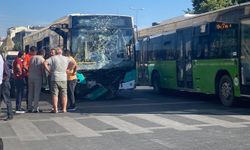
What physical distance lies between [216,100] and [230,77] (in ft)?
9.92

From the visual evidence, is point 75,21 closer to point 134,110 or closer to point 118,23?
point 118,23

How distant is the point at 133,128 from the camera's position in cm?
1083

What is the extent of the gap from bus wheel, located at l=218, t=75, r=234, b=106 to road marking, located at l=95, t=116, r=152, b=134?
4.26m

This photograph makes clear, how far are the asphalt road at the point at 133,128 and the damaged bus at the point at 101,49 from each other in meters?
2.33

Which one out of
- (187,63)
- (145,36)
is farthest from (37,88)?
(145,36)

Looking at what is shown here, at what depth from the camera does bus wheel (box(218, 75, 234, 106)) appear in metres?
15.1

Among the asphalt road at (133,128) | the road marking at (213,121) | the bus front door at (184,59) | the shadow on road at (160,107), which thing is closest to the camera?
the asphalt road at (133,128)

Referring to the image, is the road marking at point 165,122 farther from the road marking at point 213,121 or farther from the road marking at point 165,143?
the road marking at point 165,143

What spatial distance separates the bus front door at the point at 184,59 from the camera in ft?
58.9

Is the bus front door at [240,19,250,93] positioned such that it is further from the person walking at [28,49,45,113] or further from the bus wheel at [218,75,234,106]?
the person walking at [28,49,45,113]

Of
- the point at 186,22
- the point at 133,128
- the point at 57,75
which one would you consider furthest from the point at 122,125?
the point at 186,22

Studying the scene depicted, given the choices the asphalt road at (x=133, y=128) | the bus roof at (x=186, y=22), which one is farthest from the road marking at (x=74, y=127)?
the bus roof at (x=186, y=22)

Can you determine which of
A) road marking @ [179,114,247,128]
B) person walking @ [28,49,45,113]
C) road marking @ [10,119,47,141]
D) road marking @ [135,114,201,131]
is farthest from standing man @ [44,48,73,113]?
road marking @ [179,114,247,128]

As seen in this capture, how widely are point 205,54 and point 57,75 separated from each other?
5321 millimetres
